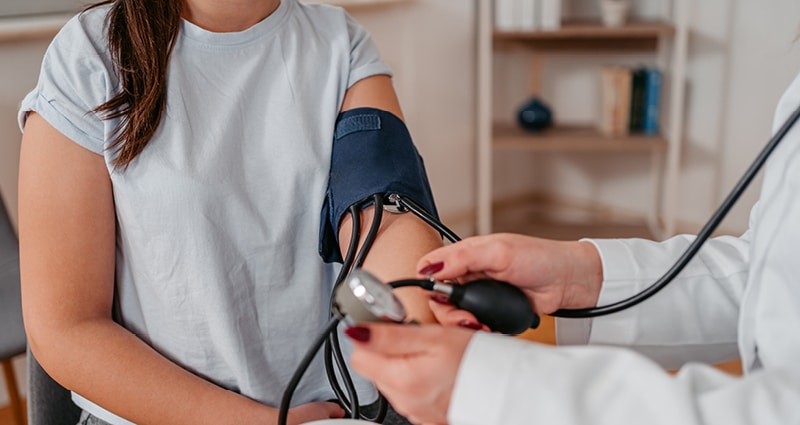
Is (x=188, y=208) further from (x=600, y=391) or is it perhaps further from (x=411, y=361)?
(x=600, y=391)

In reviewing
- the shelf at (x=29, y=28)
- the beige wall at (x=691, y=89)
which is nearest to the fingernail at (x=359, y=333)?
the shelf at (x=29, y=28)

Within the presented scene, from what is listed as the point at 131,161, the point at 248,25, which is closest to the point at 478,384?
the point at 131,161

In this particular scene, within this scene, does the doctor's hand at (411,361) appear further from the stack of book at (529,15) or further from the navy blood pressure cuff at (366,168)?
the stack of book at (529,15)

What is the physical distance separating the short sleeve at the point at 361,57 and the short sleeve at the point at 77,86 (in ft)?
1.07

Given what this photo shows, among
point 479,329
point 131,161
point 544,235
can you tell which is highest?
point 131,161

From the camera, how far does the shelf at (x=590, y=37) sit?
10.3 feet

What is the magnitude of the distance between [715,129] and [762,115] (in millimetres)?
208

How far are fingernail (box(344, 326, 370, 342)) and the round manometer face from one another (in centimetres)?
2

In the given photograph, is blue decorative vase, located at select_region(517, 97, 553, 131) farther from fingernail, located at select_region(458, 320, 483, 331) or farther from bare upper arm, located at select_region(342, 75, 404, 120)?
fingernail, located at select_region(458, 320, 483, 331)

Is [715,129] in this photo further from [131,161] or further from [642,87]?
[131,161]

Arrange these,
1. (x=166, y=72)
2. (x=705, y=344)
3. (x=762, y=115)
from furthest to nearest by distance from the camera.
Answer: (x=762, y=115)
(x=166, y=72)
(x=705, y=344)

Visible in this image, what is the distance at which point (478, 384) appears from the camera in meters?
0.65

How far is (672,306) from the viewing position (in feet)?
3.00

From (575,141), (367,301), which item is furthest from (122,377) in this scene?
(575,141)
